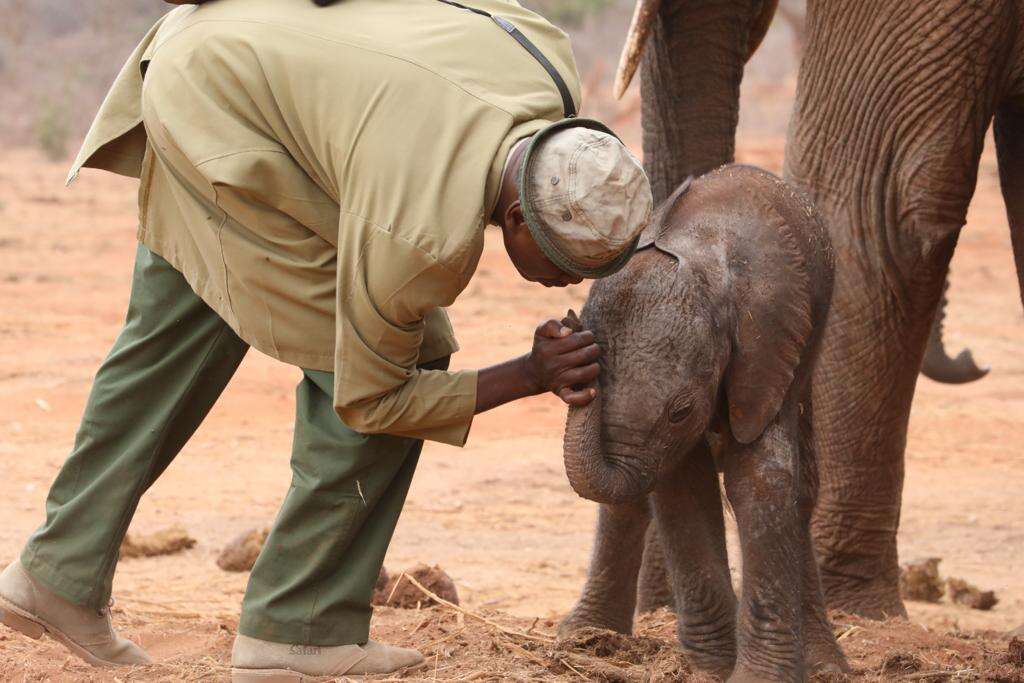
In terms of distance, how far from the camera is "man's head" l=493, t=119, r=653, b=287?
2.67m

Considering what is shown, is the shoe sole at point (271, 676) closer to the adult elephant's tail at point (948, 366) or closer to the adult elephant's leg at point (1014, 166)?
the adult elephant's leg at point (1014, 166)

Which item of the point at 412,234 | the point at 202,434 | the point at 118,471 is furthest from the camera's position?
the point at 202,434

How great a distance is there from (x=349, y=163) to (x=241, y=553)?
2.43 metres

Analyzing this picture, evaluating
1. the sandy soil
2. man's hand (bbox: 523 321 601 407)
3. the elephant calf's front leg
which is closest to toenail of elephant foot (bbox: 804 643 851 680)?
the sandy soil

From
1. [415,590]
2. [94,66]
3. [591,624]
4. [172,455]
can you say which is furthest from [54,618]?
[94,66]

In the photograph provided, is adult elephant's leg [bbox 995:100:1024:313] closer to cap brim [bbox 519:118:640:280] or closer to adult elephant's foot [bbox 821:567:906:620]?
adult elephant's foot [bbox 821:567:906:620]

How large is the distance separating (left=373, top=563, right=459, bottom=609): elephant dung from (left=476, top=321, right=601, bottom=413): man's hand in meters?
1.35

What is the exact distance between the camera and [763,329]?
3.05 metres

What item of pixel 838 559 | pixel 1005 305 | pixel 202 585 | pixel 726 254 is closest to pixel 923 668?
pixel 838 559

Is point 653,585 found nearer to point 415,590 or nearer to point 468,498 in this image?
point 415,590

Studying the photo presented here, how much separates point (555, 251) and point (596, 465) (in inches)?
15.9

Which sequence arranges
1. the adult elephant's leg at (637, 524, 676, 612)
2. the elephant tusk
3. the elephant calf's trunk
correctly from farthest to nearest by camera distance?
the elephant tusk → the adult elephant's leg at (637, 524, 676, 612) → the elephant calf's trunk

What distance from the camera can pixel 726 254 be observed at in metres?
3.09

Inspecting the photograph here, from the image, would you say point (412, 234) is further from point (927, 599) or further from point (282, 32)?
point (927, 599)
